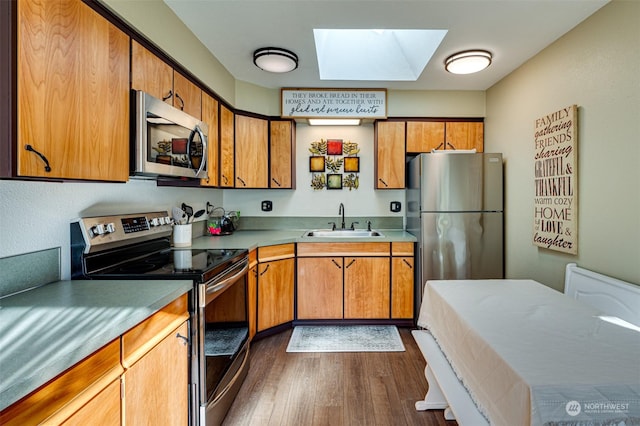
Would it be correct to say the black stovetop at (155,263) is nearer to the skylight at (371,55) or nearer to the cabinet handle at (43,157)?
the cabinet handle at (43,157)

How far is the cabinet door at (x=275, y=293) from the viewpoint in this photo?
8.85 ft

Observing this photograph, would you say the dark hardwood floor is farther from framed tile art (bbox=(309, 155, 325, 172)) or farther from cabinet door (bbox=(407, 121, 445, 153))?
cabinet door (bbox=(407, 121, 445, 153))

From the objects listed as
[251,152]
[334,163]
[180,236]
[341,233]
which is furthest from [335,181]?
[180,236]

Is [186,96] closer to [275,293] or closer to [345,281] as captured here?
[275,293]

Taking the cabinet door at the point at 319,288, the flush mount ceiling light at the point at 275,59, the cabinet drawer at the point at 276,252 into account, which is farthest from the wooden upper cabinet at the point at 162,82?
the cabinet door at the point at 319,288

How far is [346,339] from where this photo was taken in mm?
2762

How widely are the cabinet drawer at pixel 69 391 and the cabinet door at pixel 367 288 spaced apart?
7.20 feet

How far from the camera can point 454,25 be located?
2.09 metres

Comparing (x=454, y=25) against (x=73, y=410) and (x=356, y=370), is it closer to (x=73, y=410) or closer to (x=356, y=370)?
(x=356, y=370)

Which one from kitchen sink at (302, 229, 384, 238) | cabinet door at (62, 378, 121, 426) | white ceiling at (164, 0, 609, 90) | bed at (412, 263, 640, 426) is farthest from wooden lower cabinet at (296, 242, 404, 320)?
cabinet door at (62, 378, 121, 426)

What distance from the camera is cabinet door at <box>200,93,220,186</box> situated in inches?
95.0

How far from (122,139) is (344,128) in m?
2.47

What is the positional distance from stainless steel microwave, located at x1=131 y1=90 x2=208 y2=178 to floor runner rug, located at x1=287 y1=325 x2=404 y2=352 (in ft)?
5.41

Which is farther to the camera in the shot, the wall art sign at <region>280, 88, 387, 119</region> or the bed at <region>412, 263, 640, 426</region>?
the wall art sign at <region>280, 88, 387, 119</region>
